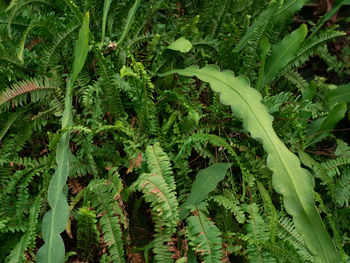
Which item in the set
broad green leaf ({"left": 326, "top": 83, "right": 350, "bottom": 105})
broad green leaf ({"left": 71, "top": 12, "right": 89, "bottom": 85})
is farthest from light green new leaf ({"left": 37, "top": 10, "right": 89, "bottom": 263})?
broad green leaf ({"left": 326, "top": 83, "right": 350, "bottom": 105})

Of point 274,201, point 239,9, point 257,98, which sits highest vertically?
point 239,9

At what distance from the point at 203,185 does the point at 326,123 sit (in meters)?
0.60

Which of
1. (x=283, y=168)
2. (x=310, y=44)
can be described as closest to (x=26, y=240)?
(x=283, y=168)

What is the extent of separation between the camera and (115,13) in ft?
4.29

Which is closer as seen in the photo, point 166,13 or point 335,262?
A: point 335,262

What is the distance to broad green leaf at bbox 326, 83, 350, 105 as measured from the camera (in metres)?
1.46

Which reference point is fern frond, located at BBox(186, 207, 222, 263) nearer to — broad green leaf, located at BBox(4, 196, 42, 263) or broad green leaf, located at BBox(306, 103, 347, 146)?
broad green leaf, located at BBox(4, 196, 42, 263)

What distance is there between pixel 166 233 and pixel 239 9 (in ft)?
3.14

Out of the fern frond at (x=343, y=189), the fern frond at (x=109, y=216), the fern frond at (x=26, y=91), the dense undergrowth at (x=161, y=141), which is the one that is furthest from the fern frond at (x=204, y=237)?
the fern frond at (x=26, y=91)

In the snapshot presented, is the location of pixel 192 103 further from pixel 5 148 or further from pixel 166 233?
pixel 5 148

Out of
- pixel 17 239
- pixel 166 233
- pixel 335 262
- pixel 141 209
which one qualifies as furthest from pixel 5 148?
pixel 335 262

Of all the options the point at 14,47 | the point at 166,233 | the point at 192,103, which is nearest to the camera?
the point at 166,233

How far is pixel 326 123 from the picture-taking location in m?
1.32

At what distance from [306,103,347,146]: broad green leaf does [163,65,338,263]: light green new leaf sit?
420mm
